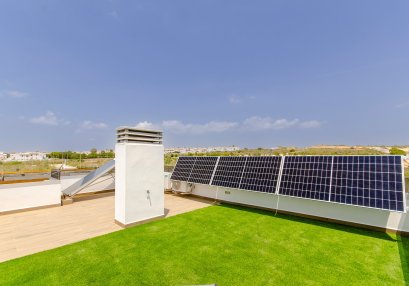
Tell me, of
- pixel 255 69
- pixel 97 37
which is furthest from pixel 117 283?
pixel 255 69

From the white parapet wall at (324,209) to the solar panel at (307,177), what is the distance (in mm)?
982

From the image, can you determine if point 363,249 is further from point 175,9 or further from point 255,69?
point 255,69

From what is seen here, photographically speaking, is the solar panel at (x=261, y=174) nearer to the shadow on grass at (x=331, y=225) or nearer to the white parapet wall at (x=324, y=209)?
the white parapet wall at (x=324, y=209)

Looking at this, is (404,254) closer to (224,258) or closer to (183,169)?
(224,258)

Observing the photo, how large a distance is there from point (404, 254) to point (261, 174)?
19.0 feet

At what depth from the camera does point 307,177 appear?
912cm

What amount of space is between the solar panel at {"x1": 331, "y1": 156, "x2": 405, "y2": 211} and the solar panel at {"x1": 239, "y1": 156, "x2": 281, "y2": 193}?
8.57 ft

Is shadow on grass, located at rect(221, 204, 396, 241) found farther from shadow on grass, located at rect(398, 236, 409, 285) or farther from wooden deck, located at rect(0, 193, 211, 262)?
wooden deck, located at rect(0, 193, 211, 262)

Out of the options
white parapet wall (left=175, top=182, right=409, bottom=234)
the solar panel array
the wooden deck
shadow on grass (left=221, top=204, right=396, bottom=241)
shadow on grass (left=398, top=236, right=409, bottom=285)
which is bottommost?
shadow on grass (left=398, top=236, right=409, bottom=285)

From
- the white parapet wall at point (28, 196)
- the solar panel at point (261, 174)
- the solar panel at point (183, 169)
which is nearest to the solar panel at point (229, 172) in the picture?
the solar panel at point (261, 174)

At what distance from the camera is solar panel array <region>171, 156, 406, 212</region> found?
7.21 metres

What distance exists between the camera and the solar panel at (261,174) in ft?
32.3

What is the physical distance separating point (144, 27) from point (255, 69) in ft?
58.4

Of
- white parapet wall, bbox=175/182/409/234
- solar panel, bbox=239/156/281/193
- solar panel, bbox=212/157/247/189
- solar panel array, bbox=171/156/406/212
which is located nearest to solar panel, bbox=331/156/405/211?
solar panel array, bbox=171/156/406/212
